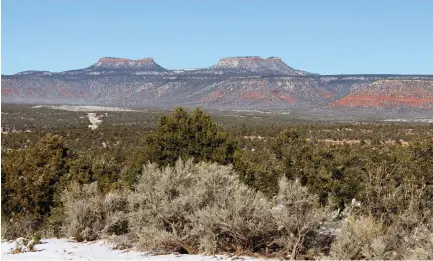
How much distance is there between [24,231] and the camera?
589 inches

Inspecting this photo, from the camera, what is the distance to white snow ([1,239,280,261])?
10.3m

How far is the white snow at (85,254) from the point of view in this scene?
10.3m

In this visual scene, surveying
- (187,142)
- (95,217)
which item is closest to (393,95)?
(187,142)

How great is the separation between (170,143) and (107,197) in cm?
563

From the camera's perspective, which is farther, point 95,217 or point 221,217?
point 95,217

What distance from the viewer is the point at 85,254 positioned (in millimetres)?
10945

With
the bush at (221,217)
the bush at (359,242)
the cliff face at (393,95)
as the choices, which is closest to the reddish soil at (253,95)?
the cliff face at (393,95)

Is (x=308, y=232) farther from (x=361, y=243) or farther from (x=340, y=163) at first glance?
(x=340, y=163)

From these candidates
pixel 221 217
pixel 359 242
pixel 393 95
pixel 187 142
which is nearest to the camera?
pixel 359 242

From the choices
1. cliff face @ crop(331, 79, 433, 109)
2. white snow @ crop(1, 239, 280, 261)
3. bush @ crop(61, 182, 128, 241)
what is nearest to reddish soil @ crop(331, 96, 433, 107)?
cliff face @ crop(331, 79, 433, 109)

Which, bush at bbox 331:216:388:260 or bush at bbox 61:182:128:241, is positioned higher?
bush at bbox 331:216:388:260

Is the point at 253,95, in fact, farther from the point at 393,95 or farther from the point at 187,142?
the point at 187,142

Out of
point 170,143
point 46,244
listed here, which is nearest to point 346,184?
point 170,143

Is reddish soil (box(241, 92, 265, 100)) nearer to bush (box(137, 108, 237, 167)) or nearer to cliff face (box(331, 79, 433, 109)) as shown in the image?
cliff face (box(331, 79, 433, 109))
